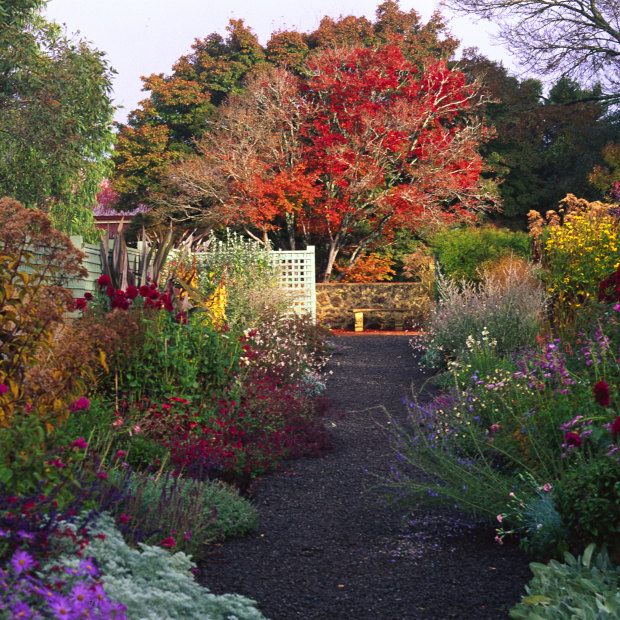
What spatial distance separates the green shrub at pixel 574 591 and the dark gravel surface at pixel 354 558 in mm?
200

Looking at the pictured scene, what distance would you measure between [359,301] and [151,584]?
1435 cm

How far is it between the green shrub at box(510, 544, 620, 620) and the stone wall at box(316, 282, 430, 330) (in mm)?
13482

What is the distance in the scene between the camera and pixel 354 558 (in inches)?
141

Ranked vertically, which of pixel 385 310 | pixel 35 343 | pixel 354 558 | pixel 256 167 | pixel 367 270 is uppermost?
pixel 256 167

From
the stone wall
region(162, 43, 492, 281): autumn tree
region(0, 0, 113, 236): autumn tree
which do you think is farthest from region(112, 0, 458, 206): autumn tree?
the stone wall

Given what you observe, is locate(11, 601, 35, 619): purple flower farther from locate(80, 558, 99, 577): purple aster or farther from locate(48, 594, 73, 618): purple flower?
locate(80, 558, 99, 577): purple aster

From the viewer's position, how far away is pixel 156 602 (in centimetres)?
237

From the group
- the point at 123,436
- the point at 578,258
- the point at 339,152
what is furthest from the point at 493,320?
the point at 339,152

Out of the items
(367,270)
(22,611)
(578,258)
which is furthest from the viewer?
(367,270)

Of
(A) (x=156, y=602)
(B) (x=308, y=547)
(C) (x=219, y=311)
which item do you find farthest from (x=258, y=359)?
(A) (x=156, y=602)

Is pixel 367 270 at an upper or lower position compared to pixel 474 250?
lower

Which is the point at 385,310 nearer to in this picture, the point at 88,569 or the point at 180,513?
the point at 180,513

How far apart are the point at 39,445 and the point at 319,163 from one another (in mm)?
15305

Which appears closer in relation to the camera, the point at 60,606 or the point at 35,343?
the point at 60,606
